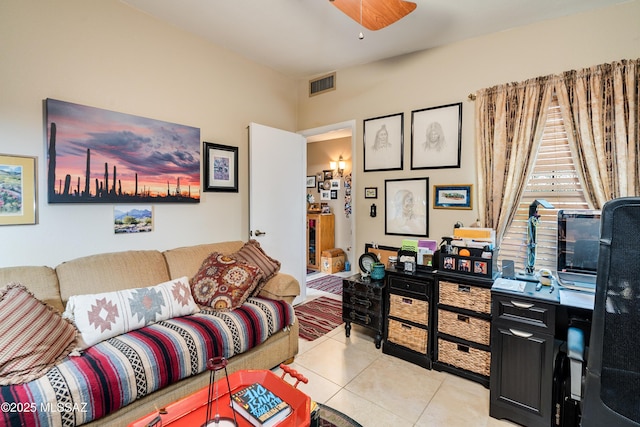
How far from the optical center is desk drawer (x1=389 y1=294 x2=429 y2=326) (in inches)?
93.1

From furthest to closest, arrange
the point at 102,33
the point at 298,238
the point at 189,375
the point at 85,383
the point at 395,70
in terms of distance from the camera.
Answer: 1. the point at 298,238
2. the point at 395,70
3. the point at 102,33
4. the point at 189,375
5. the point at 85,383

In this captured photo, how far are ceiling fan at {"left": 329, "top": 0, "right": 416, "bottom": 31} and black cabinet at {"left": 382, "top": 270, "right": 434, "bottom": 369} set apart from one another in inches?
76.6

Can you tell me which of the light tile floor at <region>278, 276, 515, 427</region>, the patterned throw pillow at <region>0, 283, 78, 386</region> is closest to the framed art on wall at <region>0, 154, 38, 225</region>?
the patterned throw pillow at <region>0, 283, 78, 386</region>

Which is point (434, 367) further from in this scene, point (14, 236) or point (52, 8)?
point (52, 8)

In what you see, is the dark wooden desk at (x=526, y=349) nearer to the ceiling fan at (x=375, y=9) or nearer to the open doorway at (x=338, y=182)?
the ceiling fan at (x=375, y=9)

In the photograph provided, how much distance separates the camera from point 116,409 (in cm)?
148

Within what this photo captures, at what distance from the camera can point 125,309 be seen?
1.86 meters

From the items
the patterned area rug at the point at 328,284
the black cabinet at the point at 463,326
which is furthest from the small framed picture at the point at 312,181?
the black cabinet at the point at 463,326

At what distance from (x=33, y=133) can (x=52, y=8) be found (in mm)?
906

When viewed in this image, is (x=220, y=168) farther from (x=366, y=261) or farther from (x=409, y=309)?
(x=409, y=309)

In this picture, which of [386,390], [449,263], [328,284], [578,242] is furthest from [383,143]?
[328,284]

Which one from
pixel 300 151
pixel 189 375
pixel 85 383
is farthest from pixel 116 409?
pixel 300 151

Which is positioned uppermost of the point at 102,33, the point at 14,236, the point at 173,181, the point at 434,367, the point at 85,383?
the point at 102,33

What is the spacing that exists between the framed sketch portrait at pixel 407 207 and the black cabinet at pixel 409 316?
67cm
